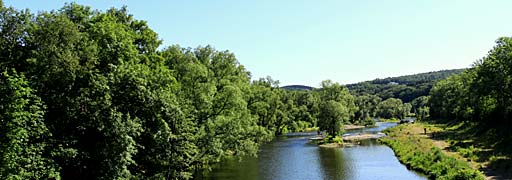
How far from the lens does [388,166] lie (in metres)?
44.6

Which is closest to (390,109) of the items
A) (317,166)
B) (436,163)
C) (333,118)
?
(333,118)

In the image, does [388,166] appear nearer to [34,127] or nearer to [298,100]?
[34,127]

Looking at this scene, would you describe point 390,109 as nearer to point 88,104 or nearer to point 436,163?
point 436,163

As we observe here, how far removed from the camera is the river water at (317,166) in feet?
129

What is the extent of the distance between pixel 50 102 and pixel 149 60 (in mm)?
9485

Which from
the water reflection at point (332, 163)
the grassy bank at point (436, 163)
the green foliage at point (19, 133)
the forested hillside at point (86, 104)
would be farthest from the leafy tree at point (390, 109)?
the green foliage at point (19, 133)

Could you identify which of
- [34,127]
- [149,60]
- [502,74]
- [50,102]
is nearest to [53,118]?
[50,102]

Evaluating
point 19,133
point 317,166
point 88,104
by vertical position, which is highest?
point 88,104

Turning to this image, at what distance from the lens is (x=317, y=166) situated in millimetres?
45750

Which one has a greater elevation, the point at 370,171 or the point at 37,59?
the point at 37,59

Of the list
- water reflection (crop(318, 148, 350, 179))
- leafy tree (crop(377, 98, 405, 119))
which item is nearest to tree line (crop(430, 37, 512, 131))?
water reflection (crop(318, 148, 350, 179))

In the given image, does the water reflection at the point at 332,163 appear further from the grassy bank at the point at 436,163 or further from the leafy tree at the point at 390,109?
the leafy tree at the point at 390,109

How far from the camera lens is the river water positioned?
39.3m

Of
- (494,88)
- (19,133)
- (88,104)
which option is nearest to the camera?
(19,133)
